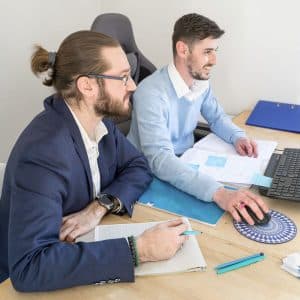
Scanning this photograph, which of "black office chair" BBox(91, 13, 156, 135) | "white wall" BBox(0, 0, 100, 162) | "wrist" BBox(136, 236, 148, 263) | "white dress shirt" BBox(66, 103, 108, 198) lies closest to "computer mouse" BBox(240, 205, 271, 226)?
"wrist" BBox(136, 236, 148, 263)

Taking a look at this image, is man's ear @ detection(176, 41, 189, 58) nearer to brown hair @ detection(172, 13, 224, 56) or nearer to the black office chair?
brown hair @ detection(172, 13, 224, 56)

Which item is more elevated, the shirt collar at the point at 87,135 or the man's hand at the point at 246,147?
the shirt collar at the point at 87,135

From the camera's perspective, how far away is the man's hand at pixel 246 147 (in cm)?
153

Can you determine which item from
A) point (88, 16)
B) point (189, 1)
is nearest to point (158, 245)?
point (189, 1)

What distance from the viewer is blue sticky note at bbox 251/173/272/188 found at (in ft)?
4.12

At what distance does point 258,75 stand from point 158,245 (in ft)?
4.85

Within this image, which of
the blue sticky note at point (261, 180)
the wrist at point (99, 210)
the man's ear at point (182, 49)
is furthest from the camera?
the man's ear at point (182, 49)

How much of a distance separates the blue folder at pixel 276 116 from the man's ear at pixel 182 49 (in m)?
0.50

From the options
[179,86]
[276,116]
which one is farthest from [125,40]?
[276,116]

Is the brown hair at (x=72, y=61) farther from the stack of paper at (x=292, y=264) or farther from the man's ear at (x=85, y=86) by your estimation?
the stack of paper at (x=292, y=264)

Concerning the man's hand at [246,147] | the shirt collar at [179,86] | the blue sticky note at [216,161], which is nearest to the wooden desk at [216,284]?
the blue sticky note at [216,161]

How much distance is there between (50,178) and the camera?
0.97m

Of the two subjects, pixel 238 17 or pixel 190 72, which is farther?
pixel 238 17

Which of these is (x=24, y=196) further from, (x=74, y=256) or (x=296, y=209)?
(x=296, y=209)
